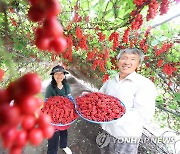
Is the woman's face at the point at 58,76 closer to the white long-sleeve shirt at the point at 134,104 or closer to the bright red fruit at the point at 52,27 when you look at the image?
the white long-sleeve shirt at the point at 134,104

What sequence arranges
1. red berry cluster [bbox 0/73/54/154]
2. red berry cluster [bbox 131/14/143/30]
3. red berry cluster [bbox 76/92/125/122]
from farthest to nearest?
red berry cluster [bbox 76/92/125/122], red berry cluster [bbox 131/14/143/30], red berry cluster [bbox 0/73/54/154]

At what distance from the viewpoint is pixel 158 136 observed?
2.89 metres

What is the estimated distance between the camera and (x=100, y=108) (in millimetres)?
1768

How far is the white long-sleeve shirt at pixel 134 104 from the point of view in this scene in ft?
5.67

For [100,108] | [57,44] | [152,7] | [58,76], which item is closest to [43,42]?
[57,44]

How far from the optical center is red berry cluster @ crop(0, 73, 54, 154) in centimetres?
26

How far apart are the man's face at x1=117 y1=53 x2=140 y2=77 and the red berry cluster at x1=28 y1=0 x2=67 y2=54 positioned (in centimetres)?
154

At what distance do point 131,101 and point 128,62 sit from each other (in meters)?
0.33

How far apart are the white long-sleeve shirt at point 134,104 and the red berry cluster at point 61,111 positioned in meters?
0.36

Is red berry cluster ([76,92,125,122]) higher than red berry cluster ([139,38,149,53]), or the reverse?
red berry cluster ([139,38,149,53])

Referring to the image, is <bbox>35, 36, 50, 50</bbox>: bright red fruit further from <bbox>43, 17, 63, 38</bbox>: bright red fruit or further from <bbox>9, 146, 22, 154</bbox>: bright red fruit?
<bbox>9, 146, 22, 154</bbox>: bright red fruit

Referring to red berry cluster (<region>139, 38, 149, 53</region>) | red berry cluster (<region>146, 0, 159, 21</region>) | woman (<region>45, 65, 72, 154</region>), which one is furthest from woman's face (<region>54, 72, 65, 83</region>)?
red berry cluster (<region>146, 0, 159, 21</region>)

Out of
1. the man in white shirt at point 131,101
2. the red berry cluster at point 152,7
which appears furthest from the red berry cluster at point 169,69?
the red berry cluster at point 152,7

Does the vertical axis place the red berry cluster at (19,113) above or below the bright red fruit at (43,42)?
below
